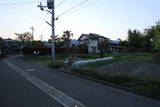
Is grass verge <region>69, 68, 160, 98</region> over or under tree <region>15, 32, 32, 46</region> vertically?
under

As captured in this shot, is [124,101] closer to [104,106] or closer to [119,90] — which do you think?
[104,106]

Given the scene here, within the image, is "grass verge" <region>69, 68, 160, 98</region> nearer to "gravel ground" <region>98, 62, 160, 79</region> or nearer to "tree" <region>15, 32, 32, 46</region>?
"gravel ground" <region>98, 62, 160, 79</region>

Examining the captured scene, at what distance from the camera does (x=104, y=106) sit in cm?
541

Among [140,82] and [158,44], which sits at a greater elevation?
[158,44]

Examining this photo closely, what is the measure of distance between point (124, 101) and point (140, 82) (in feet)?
8.01

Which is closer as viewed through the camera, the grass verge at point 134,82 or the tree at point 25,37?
the grass verge at point 134,82

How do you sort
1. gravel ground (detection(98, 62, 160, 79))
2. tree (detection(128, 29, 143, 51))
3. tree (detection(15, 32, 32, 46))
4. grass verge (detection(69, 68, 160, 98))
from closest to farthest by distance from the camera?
grass verge (detection(69, 68, 160, 98)) < gravel ground (detection(98, 62, 160, 79)) < tree (detection(128, 29, 143, 51)) < tree (detection(15, 32, 32, 46))

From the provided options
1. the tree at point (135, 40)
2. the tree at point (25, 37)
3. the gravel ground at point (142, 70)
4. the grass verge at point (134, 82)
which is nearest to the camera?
the grass verge at point (134, 82)

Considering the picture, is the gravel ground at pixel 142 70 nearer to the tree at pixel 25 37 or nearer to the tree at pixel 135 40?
the tree at pixel 135 40

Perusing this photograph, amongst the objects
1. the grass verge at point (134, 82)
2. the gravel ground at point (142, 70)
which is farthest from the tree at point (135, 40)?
the grass verge at point (134, 82)

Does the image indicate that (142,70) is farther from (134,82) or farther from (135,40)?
(135,40)

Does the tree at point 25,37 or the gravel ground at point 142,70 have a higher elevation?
the tree at point 25,37

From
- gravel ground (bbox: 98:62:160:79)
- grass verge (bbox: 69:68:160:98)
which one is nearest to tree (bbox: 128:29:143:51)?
gravel ground (bbox: 98:62:160:79)

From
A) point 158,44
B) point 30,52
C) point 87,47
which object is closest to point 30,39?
point 30,52
